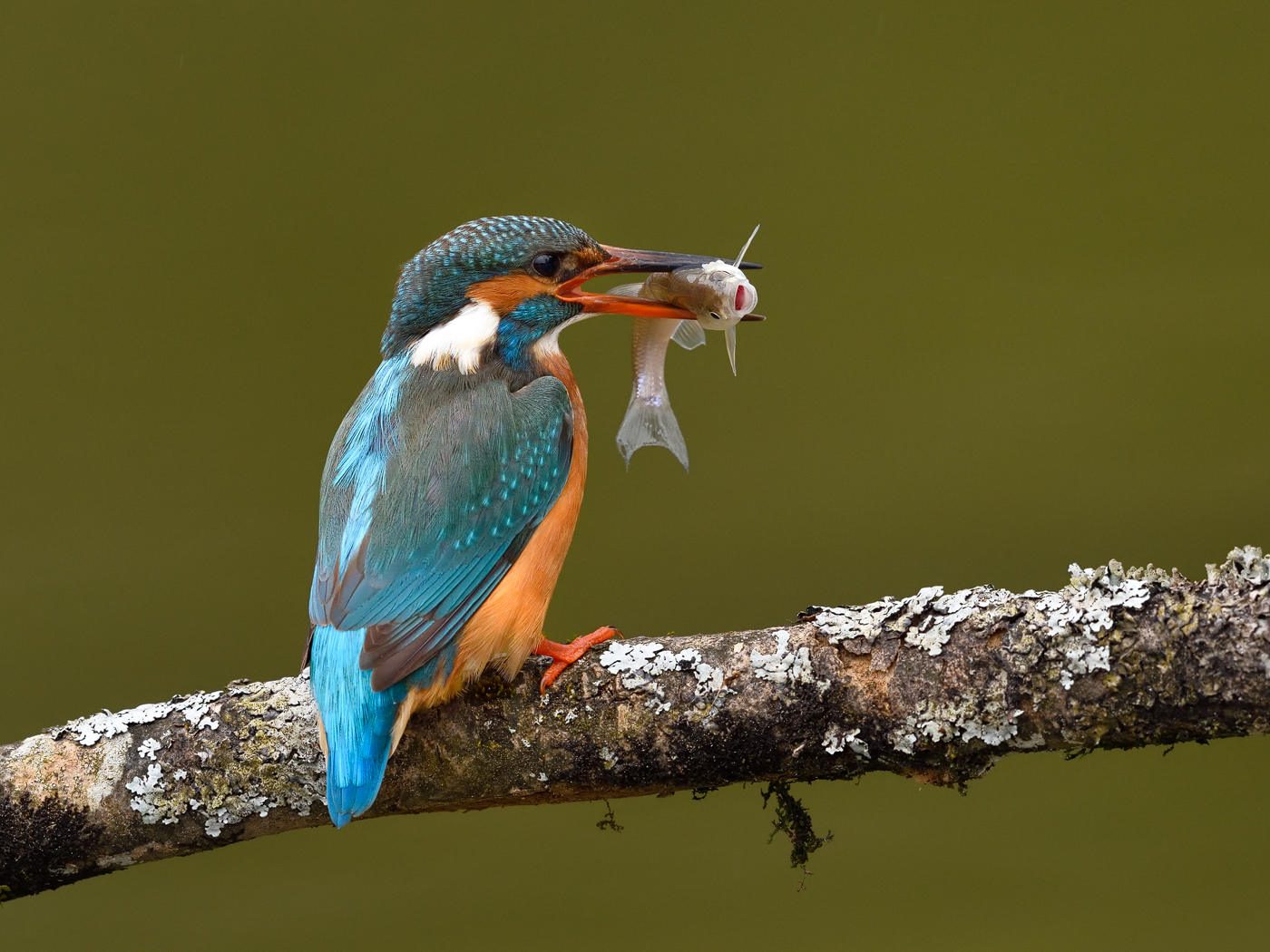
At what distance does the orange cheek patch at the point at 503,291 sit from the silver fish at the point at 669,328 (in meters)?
0.19

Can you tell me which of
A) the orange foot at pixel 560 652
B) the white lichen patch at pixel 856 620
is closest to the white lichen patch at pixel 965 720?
the white lichen patch at pixel 856 620

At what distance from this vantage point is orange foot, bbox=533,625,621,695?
1714mm

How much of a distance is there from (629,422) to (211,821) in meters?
1.03

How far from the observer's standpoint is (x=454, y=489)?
5.97 feet

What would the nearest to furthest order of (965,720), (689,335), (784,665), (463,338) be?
(965,720)
(784,665)
(463,338)
(689,335)

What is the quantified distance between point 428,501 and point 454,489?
0.05 metres

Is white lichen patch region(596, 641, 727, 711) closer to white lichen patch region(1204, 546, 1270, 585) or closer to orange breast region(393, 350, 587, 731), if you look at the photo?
orange breast region(393, 350, 587, 731)

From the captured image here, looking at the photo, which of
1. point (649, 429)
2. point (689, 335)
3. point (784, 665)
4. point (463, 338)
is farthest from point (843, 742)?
point (689, 335)

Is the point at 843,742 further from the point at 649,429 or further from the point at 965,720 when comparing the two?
the point at 649,429

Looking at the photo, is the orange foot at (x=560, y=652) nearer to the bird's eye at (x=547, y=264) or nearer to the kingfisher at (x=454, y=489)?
the kingfisher at (x=454, y=489)

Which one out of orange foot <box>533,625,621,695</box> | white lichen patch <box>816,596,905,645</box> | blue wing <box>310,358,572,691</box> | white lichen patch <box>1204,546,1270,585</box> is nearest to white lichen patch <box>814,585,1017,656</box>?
white lichen patch <box>816,596,905,645</box>

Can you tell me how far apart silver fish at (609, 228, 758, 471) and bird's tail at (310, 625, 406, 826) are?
0.77m

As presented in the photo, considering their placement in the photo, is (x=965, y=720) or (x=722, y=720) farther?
(x=722, y=720)

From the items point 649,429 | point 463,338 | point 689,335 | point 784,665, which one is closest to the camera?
point 784,665
